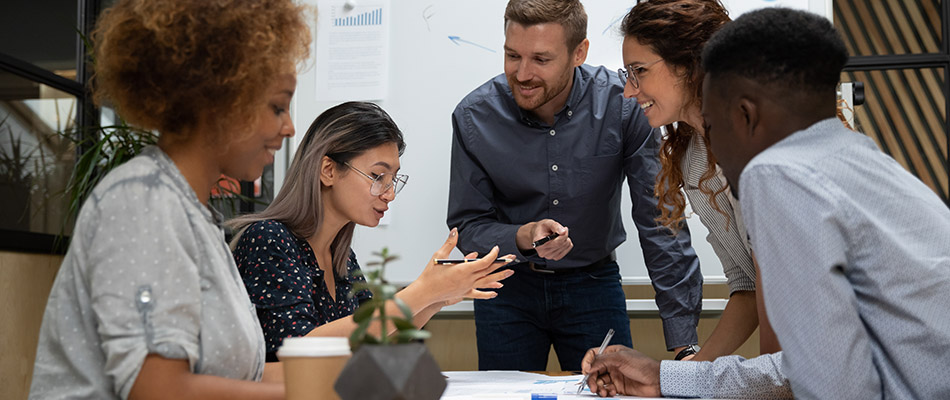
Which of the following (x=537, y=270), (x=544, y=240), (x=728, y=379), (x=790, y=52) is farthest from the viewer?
(x=537, y=270)

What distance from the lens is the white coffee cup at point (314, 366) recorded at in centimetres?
78

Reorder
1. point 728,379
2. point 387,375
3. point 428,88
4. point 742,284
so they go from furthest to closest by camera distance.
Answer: point 428,88
point 742,284
point 728,379
point 387,375

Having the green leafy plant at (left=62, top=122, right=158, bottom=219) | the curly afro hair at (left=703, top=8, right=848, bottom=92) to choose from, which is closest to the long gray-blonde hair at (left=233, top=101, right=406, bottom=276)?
the green leafy plant at (left=62, top=122, right=158, bottom=219)

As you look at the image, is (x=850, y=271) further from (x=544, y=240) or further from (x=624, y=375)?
(x=544, y=240)

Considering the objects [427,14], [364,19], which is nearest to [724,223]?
[427,14]

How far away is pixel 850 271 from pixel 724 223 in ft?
3.04

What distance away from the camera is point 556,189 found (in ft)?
8.34

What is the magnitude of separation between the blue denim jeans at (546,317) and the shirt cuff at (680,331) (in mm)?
199

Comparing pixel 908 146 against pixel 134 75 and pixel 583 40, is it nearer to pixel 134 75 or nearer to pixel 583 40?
pixel 583 40

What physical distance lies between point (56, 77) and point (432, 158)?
1417 millimetres

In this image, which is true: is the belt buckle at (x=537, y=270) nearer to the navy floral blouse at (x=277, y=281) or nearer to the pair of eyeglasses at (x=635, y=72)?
the pair of eyeglasses at (x=635, y=72)

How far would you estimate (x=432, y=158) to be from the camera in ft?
10.0

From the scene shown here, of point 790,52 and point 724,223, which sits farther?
point 724,223

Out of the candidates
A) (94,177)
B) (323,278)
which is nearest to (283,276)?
(323,278)
